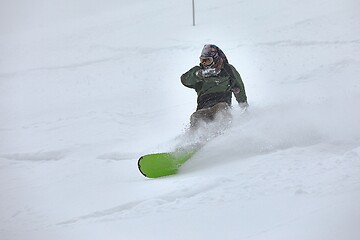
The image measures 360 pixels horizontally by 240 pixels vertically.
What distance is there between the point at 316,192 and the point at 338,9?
39.0 ft

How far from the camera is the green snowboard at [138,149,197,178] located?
18.5 ft

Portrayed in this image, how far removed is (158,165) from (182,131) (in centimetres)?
222

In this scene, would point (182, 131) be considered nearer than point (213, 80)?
No

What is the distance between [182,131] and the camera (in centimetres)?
783

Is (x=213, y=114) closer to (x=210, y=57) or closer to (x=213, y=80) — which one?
(x=213, y=80)

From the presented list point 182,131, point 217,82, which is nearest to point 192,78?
point 217,82

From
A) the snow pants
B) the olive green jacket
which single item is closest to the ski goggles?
the olive green jacket

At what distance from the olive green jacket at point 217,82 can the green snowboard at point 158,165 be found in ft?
4.19

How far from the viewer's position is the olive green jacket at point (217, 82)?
21.6ft

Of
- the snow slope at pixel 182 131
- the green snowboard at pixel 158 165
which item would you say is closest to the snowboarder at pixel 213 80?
the snow slope at pixel 182 131

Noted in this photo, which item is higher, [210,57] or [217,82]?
[210,57]

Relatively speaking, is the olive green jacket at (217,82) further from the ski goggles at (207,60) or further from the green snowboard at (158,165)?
the green snowboard at (158,165)

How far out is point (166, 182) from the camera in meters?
5.29

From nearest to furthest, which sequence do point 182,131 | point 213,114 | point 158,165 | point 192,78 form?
point 158,165, point 213,114, point 192,78, point 182,131
